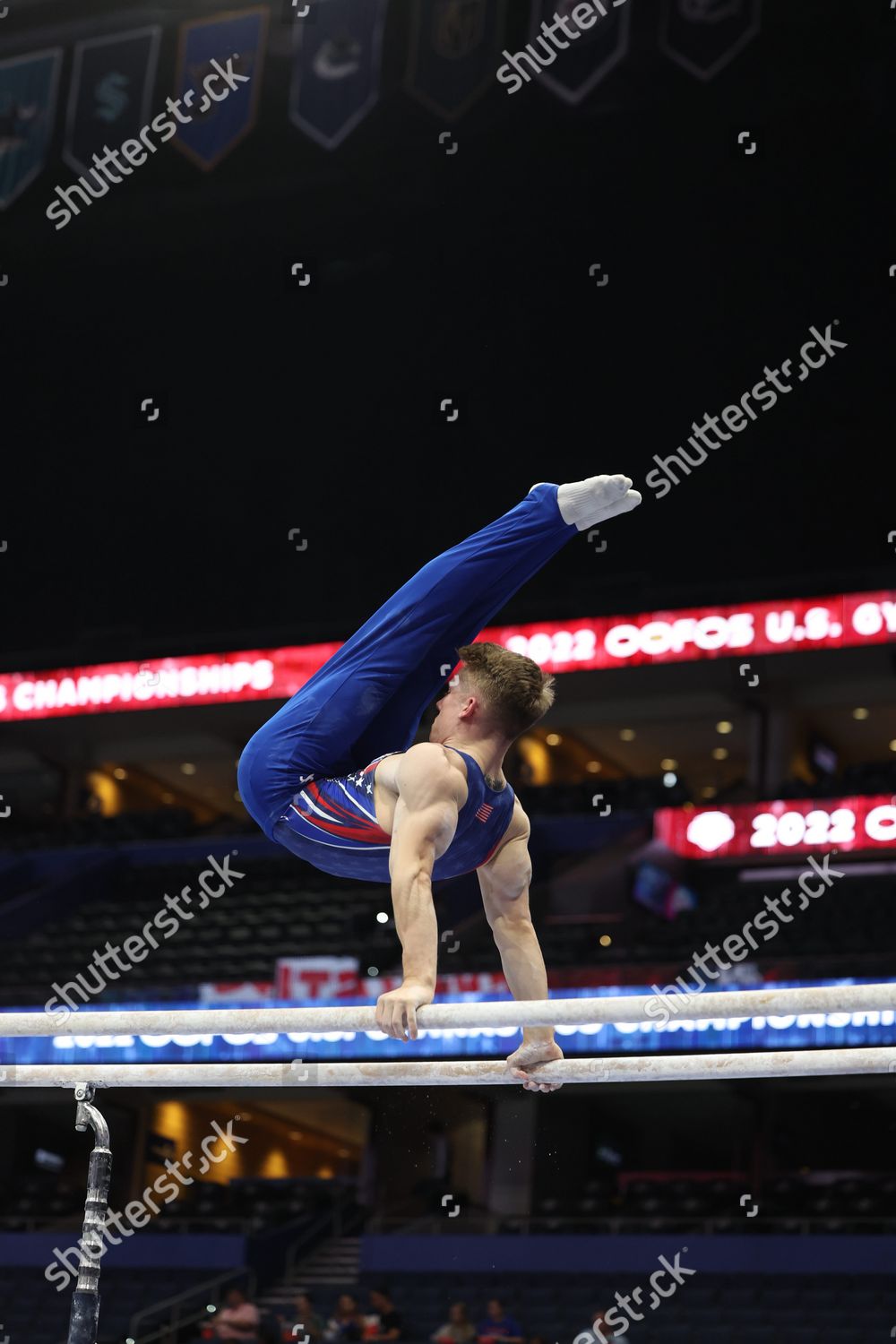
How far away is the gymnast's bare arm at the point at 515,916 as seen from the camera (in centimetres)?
465

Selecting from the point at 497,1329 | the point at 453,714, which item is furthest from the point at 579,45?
the point at 453,714

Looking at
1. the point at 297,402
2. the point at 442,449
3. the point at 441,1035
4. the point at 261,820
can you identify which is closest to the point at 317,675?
the point at 261,820

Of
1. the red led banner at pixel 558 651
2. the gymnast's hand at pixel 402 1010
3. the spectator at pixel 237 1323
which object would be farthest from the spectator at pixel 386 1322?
the gymnast's hand at pixel 402 1010

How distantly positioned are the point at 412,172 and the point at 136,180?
2.83 metres

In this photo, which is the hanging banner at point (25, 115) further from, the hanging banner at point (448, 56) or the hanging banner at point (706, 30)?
the hanging banner at point (706, 30)

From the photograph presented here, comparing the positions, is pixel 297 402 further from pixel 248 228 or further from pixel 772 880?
pixel 772 880

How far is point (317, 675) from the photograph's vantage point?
199 inches

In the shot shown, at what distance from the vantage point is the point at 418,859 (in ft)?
13.9

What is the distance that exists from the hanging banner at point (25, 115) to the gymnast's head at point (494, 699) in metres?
11.7

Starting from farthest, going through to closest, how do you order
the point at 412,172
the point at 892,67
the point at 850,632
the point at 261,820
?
the point at 850,632 < the point at 412,172 < the point at 892,67 < the point at 261,820

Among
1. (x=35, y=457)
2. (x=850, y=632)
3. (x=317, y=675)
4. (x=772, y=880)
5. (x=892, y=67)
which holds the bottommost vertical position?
(x=317, y=675)

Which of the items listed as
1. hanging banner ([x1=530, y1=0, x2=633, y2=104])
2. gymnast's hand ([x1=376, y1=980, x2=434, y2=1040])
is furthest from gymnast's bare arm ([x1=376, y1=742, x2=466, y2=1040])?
hanging banner ([x1=530, y1=0, x2=633, y2=104])

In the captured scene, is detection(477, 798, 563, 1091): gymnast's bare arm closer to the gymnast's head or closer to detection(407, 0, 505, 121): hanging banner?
the gymnast's head

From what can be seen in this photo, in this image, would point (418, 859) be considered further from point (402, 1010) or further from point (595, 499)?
point (595, 499)
